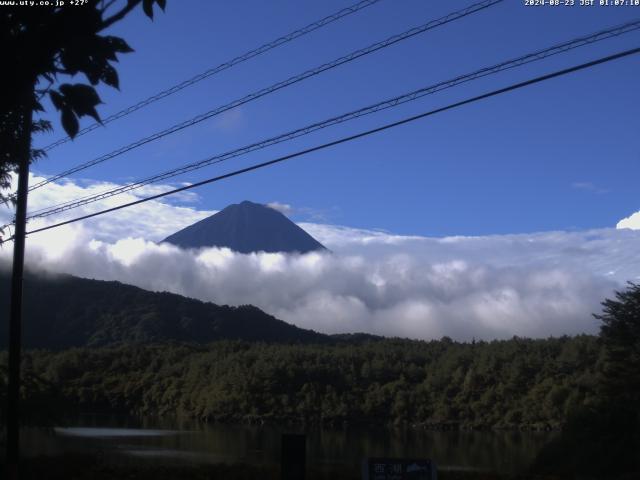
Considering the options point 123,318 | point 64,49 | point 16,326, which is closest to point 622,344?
point 16,326

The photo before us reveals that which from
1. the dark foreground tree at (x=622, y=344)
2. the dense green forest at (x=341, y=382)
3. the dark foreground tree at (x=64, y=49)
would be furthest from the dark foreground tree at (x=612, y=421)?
the dense green forest at (x=341, y=382)

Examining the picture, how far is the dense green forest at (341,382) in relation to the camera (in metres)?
78.4

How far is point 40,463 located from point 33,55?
18527mm

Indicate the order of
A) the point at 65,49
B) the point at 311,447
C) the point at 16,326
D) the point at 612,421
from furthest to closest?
1. the point at 311,447
2. the point at 612,421
3. the point at 16,326
4. the point at 65,49

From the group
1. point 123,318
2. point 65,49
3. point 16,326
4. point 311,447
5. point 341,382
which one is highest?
point 123,318

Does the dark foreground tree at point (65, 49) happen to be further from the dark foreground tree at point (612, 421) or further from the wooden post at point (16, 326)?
the dark foreground tree at point (612, 421)

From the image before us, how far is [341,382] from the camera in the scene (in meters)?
91.6

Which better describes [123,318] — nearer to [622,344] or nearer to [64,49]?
[622,344]

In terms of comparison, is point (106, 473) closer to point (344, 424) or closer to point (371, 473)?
point (371, 473)

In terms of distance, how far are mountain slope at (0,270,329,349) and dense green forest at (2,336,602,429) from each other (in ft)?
57.5

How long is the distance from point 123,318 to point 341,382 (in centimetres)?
5417

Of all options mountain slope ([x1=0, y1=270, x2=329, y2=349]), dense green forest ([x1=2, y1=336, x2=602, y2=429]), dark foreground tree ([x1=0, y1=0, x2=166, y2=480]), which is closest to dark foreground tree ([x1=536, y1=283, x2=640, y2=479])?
dark foreground tree ([x1=0, y1=0, x2=166, y2=480])

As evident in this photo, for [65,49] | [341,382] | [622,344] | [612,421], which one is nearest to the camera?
[65,49]

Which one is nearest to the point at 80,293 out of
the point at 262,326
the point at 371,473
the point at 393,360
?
the point at 262,326
